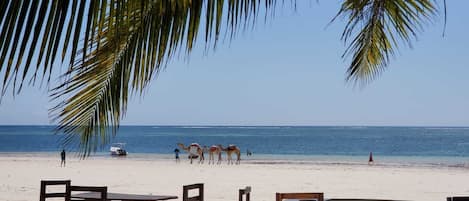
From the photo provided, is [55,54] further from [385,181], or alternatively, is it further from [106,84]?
[385,181]

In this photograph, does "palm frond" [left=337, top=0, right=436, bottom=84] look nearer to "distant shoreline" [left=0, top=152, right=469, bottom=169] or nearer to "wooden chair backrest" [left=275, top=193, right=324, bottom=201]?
"wooden chair backrest" [left=275, top=193, right=324, bottom=201]

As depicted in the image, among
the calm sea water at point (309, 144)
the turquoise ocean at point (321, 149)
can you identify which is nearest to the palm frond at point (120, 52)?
the turquoise ocean at point (321, 149)

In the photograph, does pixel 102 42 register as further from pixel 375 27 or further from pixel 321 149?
pixel 321 149

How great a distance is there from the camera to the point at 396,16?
273 centimetres

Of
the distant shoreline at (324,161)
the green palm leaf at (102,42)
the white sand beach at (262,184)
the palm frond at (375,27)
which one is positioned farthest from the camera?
the distant shoreline at (324,161)

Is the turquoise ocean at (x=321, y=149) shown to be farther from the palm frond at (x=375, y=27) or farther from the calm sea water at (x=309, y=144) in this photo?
the palm frond at (x=375, y=27)

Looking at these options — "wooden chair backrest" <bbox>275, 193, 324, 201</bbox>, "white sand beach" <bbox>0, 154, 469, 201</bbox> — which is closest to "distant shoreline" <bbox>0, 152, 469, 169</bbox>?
"white sand beach" <bbox>0, 154, 469, 201</bbox>

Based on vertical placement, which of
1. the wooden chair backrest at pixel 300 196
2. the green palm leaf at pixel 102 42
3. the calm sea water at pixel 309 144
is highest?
the green palm leaf at pixel 102 42

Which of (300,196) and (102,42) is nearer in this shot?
(102,42)

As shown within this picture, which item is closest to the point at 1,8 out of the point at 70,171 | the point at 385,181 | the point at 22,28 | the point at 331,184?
the point at 22,28

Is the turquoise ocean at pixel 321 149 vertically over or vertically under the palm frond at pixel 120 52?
under

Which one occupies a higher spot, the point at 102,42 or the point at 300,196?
the point at 102,42

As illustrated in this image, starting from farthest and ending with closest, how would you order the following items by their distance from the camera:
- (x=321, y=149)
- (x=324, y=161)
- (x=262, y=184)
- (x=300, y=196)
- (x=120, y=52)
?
(x=321, y=149)
(x=324, y=161)
(x=262, y=184)
(x=300, y=196)
(x=120, y=52)

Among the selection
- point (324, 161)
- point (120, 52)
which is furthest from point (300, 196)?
point (324, 161)
